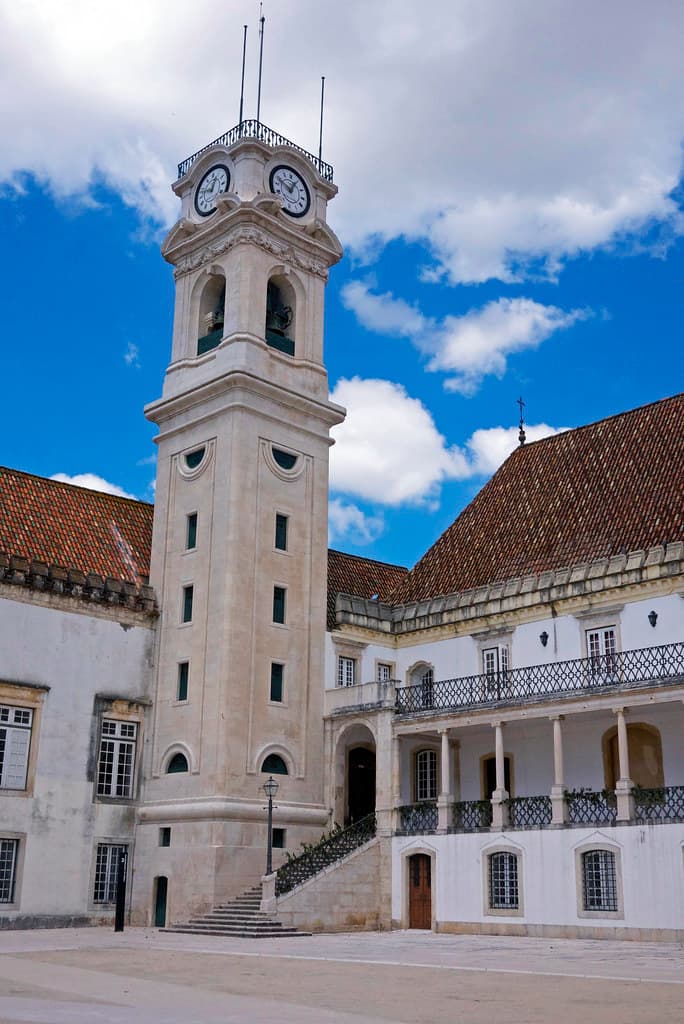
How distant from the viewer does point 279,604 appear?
33.0 metres

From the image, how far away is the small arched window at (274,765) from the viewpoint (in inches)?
1228

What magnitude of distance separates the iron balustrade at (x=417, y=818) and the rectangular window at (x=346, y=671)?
5.43m

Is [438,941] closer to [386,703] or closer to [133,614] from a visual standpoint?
[386,703]

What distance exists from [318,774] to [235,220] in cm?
1758

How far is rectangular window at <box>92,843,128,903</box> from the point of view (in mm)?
30047

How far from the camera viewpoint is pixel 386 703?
31125 millimetres

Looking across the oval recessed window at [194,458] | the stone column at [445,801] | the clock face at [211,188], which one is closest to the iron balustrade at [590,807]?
the stone column at [445,801]

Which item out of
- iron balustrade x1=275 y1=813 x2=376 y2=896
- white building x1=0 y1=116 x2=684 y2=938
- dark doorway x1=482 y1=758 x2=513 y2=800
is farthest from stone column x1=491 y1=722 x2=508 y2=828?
iron balustrade x1=275 y1=813 x2=376 y2=896

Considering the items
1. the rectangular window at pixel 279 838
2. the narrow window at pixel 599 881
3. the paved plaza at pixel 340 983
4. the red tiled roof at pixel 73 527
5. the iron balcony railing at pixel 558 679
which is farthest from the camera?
the red tiled roof at pixel 73 527

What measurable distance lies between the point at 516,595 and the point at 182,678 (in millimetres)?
10137

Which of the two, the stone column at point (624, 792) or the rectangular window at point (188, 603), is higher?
the rectangular window at point (188, 603)

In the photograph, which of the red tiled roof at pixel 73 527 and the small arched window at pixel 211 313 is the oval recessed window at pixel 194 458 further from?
the small arched window at pixel 211 313

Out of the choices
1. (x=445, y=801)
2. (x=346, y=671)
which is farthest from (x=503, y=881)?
(x=346, y=671)

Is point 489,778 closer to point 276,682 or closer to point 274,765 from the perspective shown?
point 274,765
